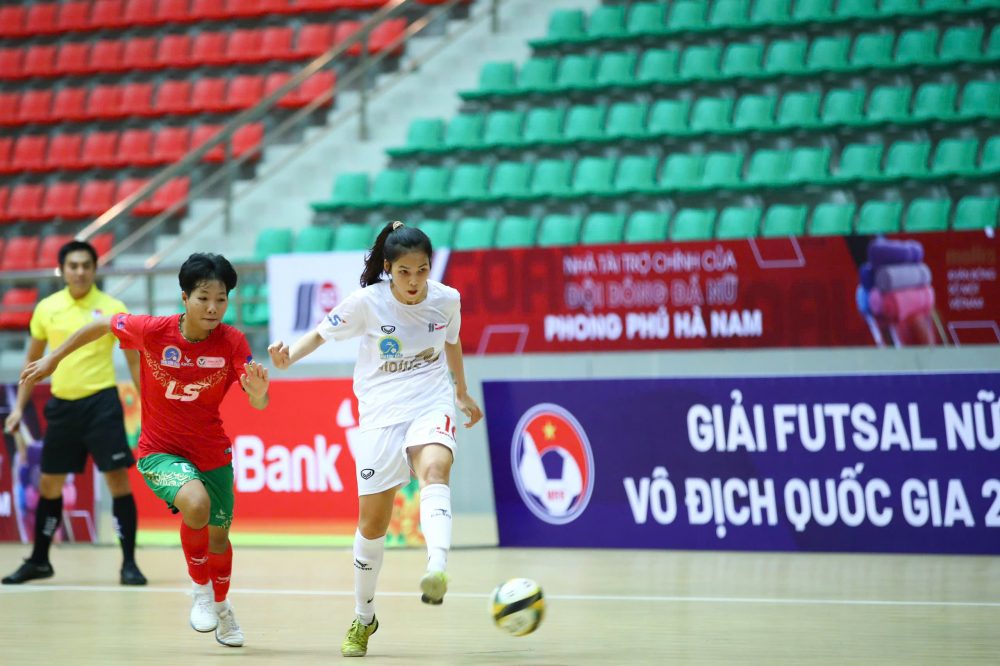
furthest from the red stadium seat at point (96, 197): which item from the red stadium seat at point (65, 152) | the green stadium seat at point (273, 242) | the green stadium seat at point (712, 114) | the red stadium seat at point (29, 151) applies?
the green stadium seat at point (712, 114)

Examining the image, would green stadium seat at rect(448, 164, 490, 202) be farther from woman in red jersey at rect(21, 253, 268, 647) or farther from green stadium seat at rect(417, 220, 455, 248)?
woman in red jersey at rect(21, 253, 268, 647)

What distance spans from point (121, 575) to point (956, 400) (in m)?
5.64

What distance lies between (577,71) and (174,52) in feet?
22.4

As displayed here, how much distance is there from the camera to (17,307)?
558 inches

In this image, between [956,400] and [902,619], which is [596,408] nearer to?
[956,400]

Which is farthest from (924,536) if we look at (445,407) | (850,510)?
(445,407)

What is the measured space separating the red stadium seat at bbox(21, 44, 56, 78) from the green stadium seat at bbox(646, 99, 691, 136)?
9986mm

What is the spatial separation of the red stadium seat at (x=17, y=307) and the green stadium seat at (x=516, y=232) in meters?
5.00

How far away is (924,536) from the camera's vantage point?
9180mm

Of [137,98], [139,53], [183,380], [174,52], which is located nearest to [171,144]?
[137,98]

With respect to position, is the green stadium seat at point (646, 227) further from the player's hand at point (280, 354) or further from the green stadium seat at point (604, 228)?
the player's hand at point (280, 354)

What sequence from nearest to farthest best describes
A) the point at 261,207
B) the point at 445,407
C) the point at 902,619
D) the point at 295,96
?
the point at 445,407
the point at 902,619
the point at 261,207
the point at 295,96

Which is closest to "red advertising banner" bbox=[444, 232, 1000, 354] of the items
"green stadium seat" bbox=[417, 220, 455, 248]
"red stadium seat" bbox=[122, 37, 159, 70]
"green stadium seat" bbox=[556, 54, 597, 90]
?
"green stadium seat" bbox=[417, 220, 455, 248]

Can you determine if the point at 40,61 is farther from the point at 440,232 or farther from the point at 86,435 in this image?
the point at 86,435
